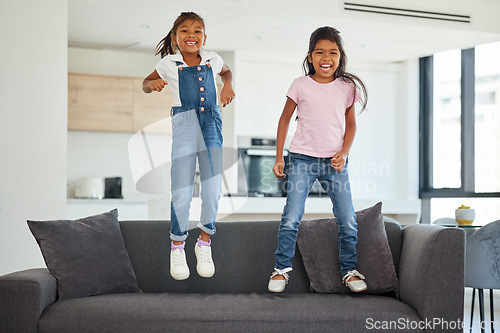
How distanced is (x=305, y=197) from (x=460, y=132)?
434cm

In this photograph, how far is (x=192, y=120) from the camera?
2.35 m

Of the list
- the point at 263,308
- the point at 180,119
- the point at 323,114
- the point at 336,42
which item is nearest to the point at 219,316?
the point at 263,308

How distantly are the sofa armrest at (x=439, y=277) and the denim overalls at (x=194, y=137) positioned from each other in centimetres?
103

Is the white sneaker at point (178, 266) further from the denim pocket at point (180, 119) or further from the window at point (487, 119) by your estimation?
the window at point (487, 119)

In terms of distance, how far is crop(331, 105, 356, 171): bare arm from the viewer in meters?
2.61

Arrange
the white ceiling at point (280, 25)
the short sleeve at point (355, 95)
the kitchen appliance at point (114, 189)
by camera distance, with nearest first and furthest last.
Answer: the short sleeve at point (355, 95), the white ceiling at point (280, 25), the kitchen appliance at point (114, 189)

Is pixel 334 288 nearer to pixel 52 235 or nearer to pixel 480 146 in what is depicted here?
pixel 52 235

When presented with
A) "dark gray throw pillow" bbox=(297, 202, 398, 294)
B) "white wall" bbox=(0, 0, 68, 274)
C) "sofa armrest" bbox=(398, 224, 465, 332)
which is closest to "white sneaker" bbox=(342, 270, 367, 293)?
"dark gray throw pillow" bbox=(297, 202, 398, 294)

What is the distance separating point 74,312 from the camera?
8.57 ft

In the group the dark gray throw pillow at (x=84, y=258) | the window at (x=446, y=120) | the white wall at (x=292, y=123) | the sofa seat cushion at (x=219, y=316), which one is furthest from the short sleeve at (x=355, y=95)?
the window at (x=446, y=120)

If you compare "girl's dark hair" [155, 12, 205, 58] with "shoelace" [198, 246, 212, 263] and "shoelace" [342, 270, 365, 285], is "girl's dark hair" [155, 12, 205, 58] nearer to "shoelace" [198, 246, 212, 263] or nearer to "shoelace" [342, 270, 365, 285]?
"shoelace" [198, 246, 212, 263]

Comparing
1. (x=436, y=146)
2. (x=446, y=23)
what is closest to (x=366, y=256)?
(x=446, y=23)

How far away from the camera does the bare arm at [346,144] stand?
2.61m

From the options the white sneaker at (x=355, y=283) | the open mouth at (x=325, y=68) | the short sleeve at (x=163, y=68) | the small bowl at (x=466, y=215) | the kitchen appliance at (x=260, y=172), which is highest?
the open mouth at (x=325, y=68)
